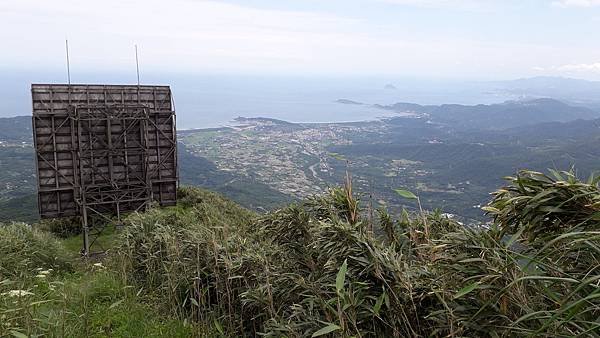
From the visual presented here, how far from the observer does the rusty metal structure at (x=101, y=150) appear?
1245 cm

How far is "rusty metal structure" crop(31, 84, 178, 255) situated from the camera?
40.9ft

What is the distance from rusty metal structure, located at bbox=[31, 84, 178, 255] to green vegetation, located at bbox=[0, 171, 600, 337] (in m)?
7.21

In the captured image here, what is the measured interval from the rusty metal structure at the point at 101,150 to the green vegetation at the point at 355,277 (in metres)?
7.21

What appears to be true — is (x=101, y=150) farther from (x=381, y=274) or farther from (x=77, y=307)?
(x=381, y=274)

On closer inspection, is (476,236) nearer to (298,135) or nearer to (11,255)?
(11,255)

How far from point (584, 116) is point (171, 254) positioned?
633 feet

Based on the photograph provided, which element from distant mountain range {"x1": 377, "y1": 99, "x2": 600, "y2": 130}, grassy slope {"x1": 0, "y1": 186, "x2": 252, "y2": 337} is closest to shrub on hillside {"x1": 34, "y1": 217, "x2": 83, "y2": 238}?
grassy slope {"x1": 0, "y1": 186, "x2": 252, "y2": 337}

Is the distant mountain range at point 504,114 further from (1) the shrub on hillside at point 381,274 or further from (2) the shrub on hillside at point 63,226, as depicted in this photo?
(1) the shrub on hillside at point 381,274

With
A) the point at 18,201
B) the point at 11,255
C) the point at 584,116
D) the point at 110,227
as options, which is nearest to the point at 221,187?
the point at 18,201

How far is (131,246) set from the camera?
5848mm

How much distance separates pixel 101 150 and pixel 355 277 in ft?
39.1

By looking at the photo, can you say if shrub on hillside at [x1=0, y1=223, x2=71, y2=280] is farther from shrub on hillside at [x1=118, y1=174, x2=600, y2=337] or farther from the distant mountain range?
the distant mountain range

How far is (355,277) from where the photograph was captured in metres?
2.80

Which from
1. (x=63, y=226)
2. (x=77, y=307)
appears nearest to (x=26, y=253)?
(x=77, y=307)
